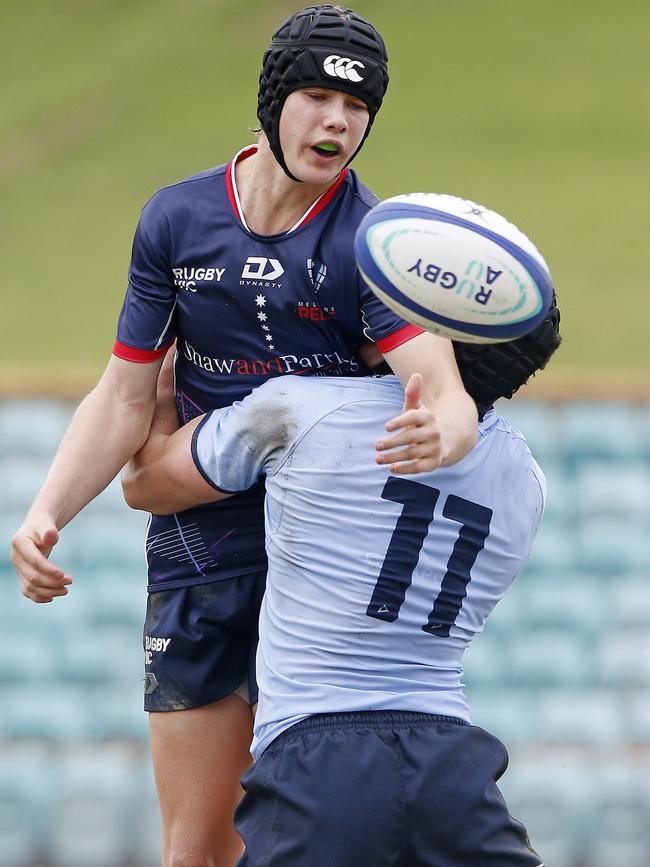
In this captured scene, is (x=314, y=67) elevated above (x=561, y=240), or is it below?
above

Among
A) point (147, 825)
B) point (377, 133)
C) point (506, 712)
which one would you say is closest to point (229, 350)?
point (147, 825)

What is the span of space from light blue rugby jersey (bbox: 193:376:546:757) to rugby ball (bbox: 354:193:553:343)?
20 centimetres

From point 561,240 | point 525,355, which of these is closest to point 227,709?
point 525,355

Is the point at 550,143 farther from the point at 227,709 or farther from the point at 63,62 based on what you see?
the point at 227,709

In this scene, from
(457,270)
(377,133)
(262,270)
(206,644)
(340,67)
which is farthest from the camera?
(377,133)

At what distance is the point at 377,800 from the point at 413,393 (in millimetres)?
686

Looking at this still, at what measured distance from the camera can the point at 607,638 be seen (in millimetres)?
6172

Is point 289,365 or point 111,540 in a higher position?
point 289,365

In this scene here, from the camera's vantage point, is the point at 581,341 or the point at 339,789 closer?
the point at 339,789

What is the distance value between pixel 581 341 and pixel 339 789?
8.80 meters

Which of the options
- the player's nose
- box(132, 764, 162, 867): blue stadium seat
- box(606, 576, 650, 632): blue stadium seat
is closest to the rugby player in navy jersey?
the player's nose

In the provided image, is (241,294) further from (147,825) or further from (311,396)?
(147,825)

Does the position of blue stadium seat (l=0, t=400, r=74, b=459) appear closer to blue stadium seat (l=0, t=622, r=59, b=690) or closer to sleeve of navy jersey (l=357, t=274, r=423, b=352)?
blue stadium seat (l=0, t=622, r=59, b=690)

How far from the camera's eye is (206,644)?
3281mm
